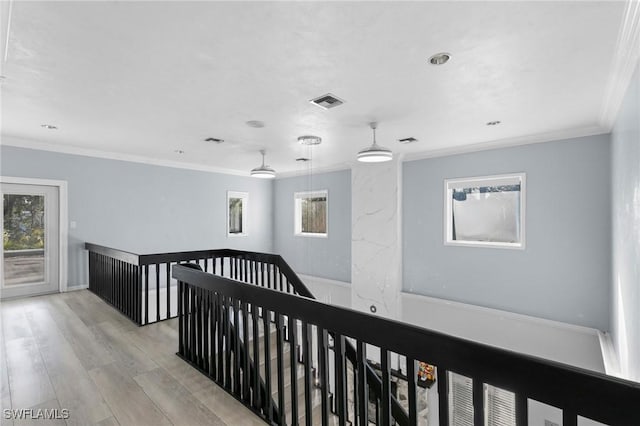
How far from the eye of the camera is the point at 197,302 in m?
2.65

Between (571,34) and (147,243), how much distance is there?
6.60 m

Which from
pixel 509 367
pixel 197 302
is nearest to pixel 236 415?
pixel 197 302

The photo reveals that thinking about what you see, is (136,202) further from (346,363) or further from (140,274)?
(346,363)

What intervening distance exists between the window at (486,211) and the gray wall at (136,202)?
4.85 meters

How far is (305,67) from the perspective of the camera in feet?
7.84

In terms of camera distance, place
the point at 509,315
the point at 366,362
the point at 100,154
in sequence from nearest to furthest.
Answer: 1. the point at 366,362
2. the point at 509,315
3. the point at 100,154

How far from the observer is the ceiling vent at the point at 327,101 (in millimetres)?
2959

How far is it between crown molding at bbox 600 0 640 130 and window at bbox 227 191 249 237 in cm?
672

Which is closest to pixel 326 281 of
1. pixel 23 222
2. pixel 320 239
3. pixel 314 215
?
pixel 320 239

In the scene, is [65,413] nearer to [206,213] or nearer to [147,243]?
[147,243]

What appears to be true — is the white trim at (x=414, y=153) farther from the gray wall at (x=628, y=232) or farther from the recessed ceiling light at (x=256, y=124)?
the recessed ceiling light at (x=256, y=124)

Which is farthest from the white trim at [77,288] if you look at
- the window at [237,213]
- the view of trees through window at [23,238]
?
the window at [237,213]

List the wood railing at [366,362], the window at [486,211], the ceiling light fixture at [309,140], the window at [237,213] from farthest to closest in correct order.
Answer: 1. the window at [237,213]
2. the window at [486,211]
3. the ceiling light fixture at [309,140]
4. the wood railing at [366,362]

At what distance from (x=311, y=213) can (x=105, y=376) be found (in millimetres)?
5689
